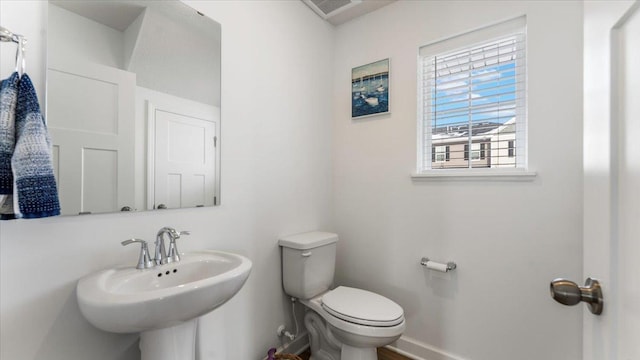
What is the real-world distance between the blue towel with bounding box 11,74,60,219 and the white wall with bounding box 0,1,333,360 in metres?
0.17

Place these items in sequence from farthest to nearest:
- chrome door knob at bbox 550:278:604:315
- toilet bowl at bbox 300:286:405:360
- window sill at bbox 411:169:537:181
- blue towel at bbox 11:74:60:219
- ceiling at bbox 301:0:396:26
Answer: ceiling at bbox 301:0:396:26 < window sill at bbox 411:169:537:181 < toilet bowl at bbox 300:286:405:360 < blue towel at bbox 11:74:60:219 < chrome door knob at bbox 550:278:604:315

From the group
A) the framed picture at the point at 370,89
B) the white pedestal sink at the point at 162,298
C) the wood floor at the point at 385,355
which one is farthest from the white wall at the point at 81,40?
the wood floor at the point at 385,355

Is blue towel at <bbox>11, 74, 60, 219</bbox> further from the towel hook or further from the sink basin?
the sink basin

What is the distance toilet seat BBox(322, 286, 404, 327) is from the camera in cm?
136

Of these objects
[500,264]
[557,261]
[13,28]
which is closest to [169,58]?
[13,28]

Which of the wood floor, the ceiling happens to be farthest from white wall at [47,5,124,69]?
the wood floor

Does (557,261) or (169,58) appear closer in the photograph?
(169,58)

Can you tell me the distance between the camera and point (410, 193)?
1.82 m

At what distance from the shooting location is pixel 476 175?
158 centimetres

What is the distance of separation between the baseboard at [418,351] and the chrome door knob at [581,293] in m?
1.43

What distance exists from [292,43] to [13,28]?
136 centimetres

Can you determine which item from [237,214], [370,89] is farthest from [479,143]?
[237,214]

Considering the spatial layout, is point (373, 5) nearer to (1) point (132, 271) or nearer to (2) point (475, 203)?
(2) point (475, 203)

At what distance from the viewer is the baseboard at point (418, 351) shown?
1.69m
